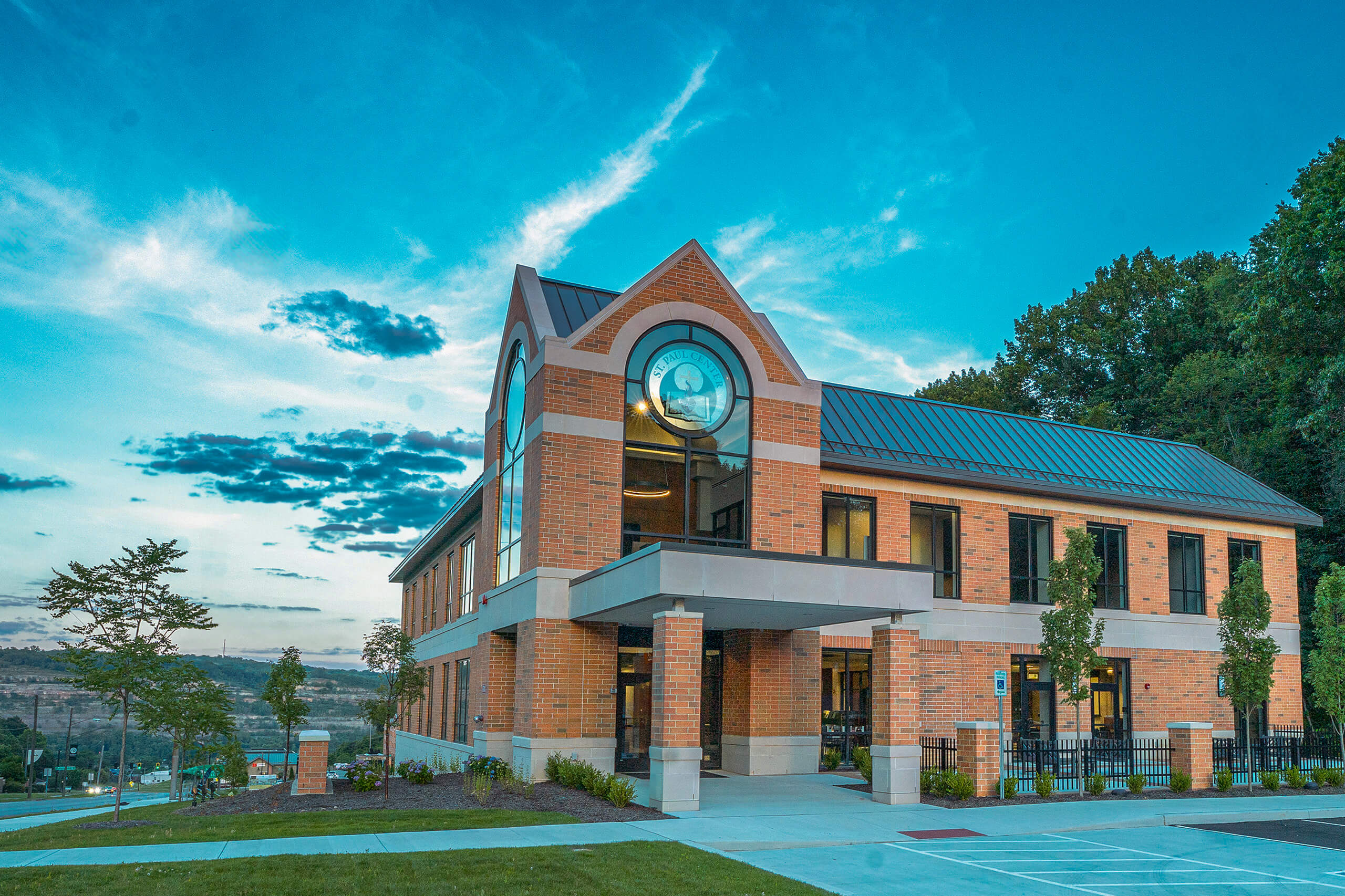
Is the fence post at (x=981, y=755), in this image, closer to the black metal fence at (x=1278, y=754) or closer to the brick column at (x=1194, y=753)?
the brick column at (x=1194, y=753)

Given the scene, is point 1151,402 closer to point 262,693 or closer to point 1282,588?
point 1282,588

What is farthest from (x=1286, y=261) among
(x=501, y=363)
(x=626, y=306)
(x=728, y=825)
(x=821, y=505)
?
(x=728, y=825)

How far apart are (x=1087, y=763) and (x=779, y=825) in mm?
10159

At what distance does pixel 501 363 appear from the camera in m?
26.8

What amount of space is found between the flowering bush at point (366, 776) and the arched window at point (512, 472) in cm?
520

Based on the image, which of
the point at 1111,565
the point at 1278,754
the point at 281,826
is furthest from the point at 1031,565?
the point at 281,826

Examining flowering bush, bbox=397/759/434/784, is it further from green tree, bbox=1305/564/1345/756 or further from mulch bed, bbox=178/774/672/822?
green tree, bbox=1305/564/1345/756

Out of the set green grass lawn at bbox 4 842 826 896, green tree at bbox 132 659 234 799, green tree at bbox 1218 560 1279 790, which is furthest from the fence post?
green tree at bbox 132 659 234 799

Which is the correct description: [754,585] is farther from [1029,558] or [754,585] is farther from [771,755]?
[1029,558]

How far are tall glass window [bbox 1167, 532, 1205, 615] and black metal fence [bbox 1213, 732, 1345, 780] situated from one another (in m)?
4.95

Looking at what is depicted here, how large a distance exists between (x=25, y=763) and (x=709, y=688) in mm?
83626

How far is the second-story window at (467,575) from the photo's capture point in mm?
31769

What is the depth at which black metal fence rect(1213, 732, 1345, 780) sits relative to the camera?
2406cm

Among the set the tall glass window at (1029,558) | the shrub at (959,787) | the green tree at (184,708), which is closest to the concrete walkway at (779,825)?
the shrub at (959,787)
